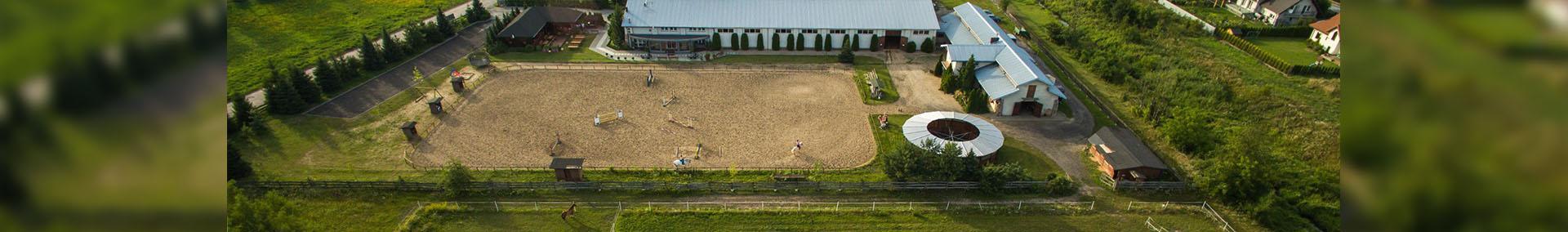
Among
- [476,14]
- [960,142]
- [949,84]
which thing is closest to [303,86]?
[476,14]

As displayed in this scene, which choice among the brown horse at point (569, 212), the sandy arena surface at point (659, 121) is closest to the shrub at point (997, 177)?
the sandy arena surface at point (659, 121)

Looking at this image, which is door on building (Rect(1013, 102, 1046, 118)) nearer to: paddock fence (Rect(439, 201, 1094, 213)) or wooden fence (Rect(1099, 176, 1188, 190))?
wooden fence (Rect(1099, 176, 1188, 190))

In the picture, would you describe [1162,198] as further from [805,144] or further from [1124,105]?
[805,144]

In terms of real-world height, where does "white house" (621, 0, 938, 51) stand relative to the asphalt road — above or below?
above

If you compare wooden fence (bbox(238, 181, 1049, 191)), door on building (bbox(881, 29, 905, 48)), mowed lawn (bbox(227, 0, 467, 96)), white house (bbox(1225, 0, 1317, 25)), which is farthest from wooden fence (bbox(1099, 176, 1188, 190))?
mowed lawn (bbox(227, 0, 467, 96))

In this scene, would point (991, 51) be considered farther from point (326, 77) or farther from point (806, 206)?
point (326, 77)

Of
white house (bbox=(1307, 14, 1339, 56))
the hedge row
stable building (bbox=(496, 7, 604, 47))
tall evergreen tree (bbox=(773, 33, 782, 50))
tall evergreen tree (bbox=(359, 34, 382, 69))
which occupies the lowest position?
tall evergreen tree (bbox=(359, 34, 382, 69))

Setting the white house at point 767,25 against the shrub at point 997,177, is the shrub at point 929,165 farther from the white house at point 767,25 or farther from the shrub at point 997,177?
the white house at point 767,25
